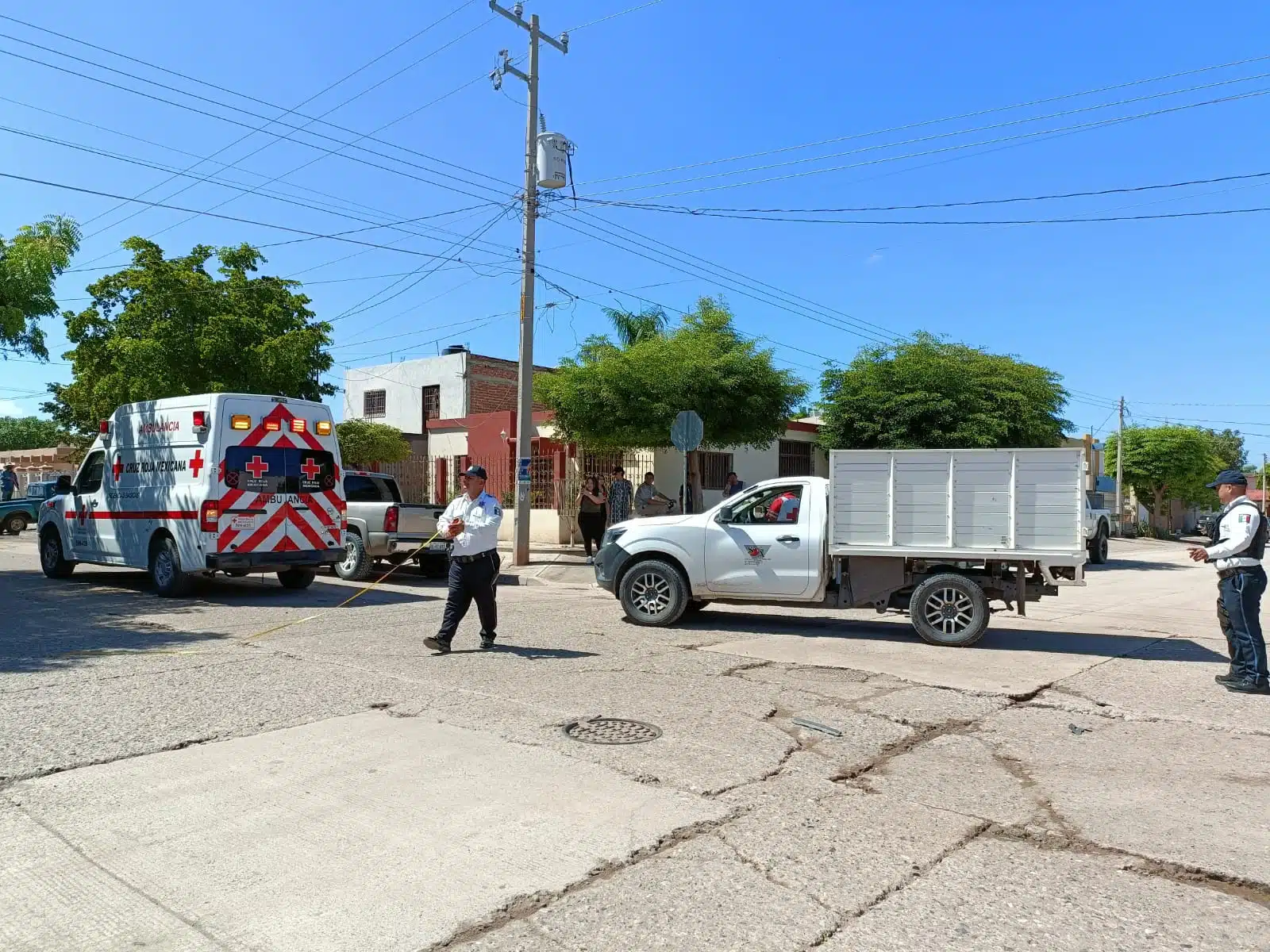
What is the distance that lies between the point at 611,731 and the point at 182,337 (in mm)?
17581

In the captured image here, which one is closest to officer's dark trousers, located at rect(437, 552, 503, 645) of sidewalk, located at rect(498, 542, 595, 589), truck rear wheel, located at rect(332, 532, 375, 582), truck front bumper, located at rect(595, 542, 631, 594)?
truck front bumper, located at rect(595, 542, 631, 594)

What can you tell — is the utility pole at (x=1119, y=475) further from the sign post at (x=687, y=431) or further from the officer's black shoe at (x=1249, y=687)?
the officer's black shoe at (x=1249, y=687)

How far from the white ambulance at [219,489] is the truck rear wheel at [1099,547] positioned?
59.9 feet

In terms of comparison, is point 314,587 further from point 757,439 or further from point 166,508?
point 757,439

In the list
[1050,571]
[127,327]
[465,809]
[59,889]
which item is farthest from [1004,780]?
[127,327]

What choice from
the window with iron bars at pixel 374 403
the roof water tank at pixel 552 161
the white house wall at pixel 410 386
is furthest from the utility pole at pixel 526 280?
the window with iron bars at pixel 374 403

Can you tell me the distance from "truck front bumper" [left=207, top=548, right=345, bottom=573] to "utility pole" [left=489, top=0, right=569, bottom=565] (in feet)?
17.6

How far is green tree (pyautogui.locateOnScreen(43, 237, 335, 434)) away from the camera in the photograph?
784 inches

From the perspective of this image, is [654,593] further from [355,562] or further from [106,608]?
[355,562]

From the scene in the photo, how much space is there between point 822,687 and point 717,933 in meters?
4.21

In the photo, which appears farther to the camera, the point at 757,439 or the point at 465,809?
the point at 757,439

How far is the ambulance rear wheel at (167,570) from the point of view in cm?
1216

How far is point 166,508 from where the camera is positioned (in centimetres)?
1216

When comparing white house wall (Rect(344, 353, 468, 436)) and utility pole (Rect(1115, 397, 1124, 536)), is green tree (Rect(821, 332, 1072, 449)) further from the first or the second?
utility pole (Rect(1115, 397, 1124, 536))
